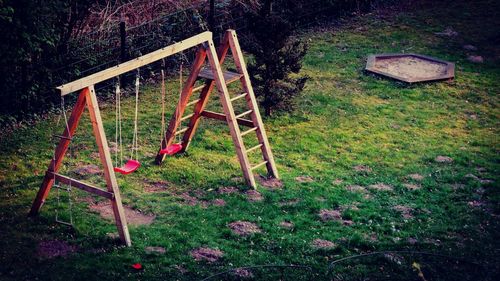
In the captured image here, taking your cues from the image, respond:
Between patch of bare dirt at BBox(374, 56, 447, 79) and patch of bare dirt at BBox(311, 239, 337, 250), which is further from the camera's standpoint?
patch of bare dirt at BBox(374, 56, 447, 79)

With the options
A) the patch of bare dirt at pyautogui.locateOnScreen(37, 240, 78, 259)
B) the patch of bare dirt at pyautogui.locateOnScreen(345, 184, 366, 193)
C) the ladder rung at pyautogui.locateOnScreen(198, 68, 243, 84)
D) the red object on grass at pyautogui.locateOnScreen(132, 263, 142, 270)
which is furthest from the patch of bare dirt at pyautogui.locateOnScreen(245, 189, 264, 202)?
the patch of bare dirt at pyautogui.locateOnScreen(37, 240, 78, 259)

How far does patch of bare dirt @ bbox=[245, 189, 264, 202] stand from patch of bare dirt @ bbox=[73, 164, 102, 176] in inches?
91.3

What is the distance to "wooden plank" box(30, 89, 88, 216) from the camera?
872cm

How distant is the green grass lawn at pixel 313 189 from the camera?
8.55 metres

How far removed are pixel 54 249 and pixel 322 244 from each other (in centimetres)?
330

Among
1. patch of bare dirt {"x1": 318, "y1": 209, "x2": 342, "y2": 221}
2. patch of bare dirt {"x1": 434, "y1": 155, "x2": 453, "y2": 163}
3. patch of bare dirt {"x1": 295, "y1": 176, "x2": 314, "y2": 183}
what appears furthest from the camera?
patch of bare dirt {"x1": 434, "y1": 155, "x2": 453, "y2": 163}

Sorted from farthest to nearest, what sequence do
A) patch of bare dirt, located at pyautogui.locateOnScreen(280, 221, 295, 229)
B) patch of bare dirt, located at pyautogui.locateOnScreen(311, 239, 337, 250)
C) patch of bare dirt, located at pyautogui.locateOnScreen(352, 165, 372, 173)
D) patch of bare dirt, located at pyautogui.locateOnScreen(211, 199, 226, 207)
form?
patch of bare dirt, located at pyautogui.locateOnScreen(352, 165, 372, 173), patch of bare dirt, located at pyautogui.locateOnScreen(211, 199, 226, 207), patch of bare dirt, located at pyautogui.locateOnScreen(280, 221, 295, 229), patch of bare dirt, located at pyautogui.locateOnScreen(311, 239, 337, 250)

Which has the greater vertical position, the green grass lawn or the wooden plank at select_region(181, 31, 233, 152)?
the wooden plank at select_region(181, 31, 233, 152)

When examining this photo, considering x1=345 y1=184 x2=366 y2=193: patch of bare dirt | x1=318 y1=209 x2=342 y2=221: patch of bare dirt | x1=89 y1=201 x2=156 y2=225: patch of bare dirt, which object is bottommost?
x1=345 y1=184 x2=366 y2=193: patch of bare dirt

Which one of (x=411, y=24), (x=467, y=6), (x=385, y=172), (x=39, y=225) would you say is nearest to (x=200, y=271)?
(x=39, y=225)

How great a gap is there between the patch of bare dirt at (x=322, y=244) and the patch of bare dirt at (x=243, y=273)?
1.06m

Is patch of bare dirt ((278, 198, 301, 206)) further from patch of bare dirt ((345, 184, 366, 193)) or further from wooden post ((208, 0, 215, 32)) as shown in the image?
wooden post ((208, 0, 215, 32))

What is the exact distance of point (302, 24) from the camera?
1739 centimetres

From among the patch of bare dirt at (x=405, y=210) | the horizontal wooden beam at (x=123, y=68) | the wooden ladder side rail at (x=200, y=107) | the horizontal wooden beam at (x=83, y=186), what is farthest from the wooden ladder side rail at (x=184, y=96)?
the patch of bare dirt at (x=405, y=210)
